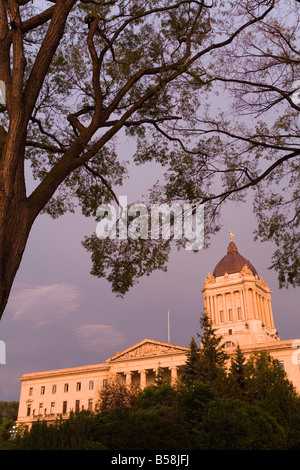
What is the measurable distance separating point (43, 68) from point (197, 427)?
7410 millimetres

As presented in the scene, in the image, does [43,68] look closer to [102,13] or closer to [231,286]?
[102,13]

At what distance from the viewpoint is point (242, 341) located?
80.4 m

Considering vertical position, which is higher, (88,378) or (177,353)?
(177,353)

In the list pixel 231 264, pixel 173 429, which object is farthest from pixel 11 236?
pixel 231 264

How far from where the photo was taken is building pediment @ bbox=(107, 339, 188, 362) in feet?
238

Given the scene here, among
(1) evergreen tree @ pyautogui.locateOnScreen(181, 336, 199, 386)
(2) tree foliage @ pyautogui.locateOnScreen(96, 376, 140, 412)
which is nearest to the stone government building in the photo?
(2) tree foliage @ pyautogui.locateOnScreen(96, 376, 140, 412)

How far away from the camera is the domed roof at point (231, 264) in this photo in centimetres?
9175

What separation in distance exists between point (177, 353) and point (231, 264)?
28001 millimetres

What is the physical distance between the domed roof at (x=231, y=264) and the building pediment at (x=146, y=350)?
24.9m

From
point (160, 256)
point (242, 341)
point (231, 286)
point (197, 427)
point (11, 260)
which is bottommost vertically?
point (197, 427)

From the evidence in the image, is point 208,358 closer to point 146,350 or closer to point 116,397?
point 116,397

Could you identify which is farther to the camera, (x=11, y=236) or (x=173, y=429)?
(x=173, y=429)

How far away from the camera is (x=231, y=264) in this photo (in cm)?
9306
